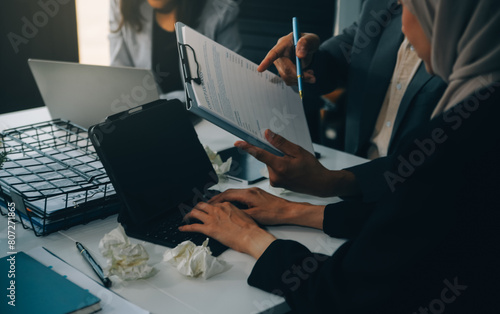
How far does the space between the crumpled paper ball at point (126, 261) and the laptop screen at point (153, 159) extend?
12cm

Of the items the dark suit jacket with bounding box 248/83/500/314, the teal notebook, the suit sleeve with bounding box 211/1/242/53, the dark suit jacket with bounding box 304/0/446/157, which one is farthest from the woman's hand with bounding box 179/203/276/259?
the suit sleeve with bounding box 211/1/242/53

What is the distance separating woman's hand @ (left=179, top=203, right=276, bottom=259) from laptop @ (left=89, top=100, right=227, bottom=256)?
0.07ft

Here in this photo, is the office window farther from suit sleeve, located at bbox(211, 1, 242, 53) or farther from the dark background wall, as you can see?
suit sleeve, located at bbox(211, 1, 242, 53)

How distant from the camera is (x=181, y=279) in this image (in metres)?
0.86

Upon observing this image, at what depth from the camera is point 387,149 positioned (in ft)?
5.53

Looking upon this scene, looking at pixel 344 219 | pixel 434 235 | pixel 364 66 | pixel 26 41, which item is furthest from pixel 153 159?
pixel 364 66

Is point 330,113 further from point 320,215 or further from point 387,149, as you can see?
point 320,215

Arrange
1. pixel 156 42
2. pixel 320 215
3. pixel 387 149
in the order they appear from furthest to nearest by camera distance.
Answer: pixel 156 42 → pixel 387 149 → pixel 320 215

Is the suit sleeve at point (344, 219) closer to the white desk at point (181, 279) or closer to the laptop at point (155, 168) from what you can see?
the white desk at point (181, 279)

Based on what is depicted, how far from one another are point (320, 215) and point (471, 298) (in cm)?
35

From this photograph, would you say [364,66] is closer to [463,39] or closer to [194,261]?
[463,39]

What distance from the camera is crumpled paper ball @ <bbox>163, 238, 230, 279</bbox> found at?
0.85 m

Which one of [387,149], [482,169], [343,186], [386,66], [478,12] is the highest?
[478,12]

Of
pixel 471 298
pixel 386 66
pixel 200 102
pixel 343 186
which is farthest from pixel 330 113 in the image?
pixel 471 298
